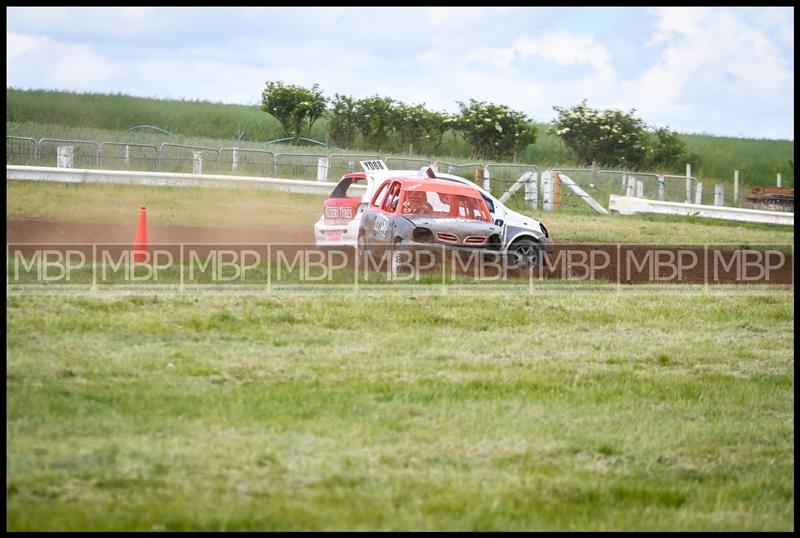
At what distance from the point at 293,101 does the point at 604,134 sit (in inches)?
525

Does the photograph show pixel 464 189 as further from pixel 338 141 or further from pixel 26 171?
pixel 338 141

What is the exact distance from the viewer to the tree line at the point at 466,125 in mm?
46375

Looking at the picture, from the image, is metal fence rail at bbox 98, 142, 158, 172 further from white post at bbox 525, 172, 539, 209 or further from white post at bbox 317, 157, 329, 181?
white post at bbox 525, 172, 539, 209

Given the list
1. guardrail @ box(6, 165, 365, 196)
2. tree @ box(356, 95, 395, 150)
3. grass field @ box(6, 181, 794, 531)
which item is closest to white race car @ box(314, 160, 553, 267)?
grass field @ box(6, 181, 794, 531)

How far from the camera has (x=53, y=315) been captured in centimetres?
1134

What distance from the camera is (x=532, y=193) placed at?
31109mm

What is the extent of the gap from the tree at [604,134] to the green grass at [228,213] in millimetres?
17932

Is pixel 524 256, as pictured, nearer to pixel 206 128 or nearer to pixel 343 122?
pixel 343 122

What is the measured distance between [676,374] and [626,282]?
6527mm

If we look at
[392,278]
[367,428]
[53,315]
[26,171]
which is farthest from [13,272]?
[26,171]

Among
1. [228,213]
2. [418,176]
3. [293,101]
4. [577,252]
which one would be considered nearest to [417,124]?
[293,101]

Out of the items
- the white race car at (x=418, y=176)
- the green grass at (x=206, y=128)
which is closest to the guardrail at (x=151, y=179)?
the white race car at (x=418, y=176)

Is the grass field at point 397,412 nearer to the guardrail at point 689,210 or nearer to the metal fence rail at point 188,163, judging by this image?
the guardrail at point 689,210

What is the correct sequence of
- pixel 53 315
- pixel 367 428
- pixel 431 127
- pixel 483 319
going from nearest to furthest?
pixel 367 428 < pixel 53 315 < pixel 483 319 < pixel 431 127
